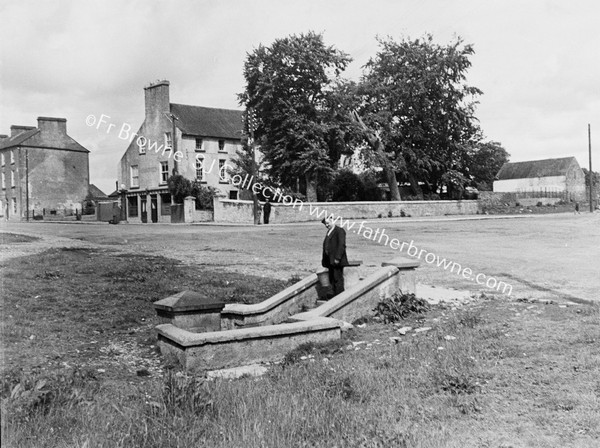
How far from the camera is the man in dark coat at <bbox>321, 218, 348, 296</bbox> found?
9945 millimetres

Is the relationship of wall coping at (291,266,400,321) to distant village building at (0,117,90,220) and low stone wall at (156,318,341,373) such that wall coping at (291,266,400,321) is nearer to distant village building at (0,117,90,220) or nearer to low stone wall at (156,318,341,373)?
low stone wall at (156,318,341,373)

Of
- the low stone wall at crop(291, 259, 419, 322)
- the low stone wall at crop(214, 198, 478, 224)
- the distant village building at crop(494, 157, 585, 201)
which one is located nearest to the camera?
the low stone wall at crop(291, 259, 419, 322)

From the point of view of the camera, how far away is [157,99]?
5106 centimetres

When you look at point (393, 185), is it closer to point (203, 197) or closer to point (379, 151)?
point (379, 151)

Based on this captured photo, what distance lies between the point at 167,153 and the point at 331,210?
17.6m

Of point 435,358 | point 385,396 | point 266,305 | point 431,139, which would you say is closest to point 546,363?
point 435,358

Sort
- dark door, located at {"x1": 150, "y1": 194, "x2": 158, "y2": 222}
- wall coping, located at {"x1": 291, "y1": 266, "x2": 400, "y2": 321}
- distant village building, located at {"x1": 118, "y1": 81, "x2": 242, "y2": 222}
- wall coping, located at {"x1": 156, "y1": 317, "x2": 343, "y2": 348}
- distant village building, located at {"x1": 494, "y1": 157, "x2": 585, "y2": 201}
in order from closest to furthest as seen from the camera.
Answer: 1. wall coping, located at {"x1": 156, "y1": 317, "x2": 343, "y2": 348}
2. wall coping, located at {"x1": 291, "y1": 266, "x2": 400, "y2": 321}
3. distant village building, located at {"x1": 118, "y1": 81, "x2": 242, "y2": 222}
4. dark door, located at {"x1": 150, "y1": 194, "x2": 158, "y2": 222}
5. distant village building, located at {"x1": 494, "y1": 157, "x2": 585, "y2": 201}

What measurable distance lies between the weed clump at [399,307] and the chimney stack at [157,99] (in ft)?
147

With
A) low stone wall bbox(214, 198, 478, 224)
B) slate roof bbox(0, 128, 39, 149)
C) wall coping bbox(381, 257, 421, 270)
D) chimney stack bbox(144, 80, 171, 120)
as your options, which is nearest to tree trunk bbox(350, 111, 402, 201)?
low stone wall bbox(214, 198, 478, 224)

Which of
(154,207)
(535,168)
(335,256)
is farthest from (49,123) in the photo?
(535,168)

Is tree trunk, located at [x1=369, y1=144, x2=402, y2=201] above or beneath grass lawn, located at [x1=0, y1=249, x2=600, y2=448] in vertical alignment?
above

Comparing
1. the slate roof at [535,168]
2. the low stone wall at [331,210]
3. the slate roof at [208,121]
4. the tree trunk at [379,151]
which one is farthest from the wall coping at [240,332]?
the slate roof at [535,168]

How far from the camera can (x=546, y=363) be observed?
605 cm

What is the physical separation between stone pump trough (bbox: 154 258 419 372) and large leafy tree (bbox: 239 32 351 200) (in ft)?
104
